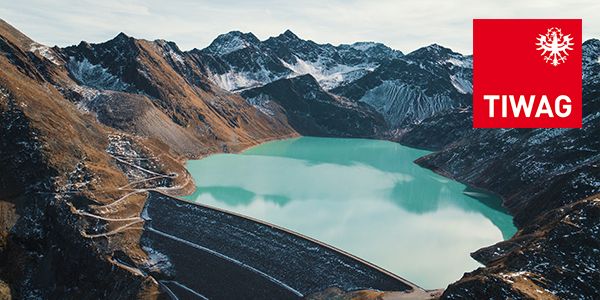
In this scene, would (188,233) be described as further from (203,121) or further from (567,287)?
(203,121)

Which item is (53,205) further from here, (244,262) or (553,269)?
(553,269)

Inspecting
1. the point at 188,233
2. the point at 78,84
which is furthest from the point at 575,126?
the point at 78,84

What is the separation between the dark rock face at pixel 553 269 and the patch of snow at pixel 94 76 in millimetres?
154848

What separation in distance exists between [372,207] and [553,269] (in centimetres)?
Answer: 5625

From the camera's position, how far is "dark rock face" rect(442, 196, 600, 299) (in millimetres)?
47750

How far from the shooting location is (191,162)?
14788cm

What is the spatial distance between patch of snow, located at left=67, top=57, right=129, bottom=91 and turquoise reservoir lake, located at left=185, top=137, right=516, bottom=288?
1904 inches

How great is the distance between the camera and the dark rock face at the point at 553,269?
47.8 m

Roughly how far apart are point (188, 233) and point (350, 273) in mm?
28998

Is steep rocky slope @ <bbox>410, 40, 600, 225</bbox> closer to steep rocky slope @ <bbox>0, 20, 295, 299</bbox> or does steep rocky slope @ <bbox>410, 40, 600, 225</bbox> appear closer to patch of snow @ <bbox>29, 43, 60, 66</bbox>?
steep rocky slope @ <bbox>0, 20, 295, 299</bbox>

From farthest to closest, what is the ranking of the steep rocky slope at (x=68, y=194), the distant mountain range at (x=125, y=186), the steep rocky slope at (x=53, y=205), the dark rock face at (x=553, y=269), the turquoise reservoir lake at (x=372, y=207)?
the turquoise reservoir lake at (x=372, y=207) → the steep rocky slope at (x=68, y=194) → the steep rocky slope at (x=53, y=205) → the distant mountain range at (x=125, y=186) → the dark rock face at (x=553, y=269)

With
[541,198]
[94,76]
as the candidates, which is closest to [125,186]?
[541,198]

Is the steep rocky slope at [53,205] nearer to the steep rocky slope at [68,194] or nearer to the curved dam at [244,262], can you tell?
the steep rocky slope at [68,194]

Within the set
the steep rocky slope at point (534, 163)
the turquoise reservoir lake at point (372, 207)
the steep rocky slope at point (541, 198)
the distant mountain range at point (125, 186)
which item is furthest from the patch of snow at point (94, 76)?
the steep rocky slope at point (534, 163)
